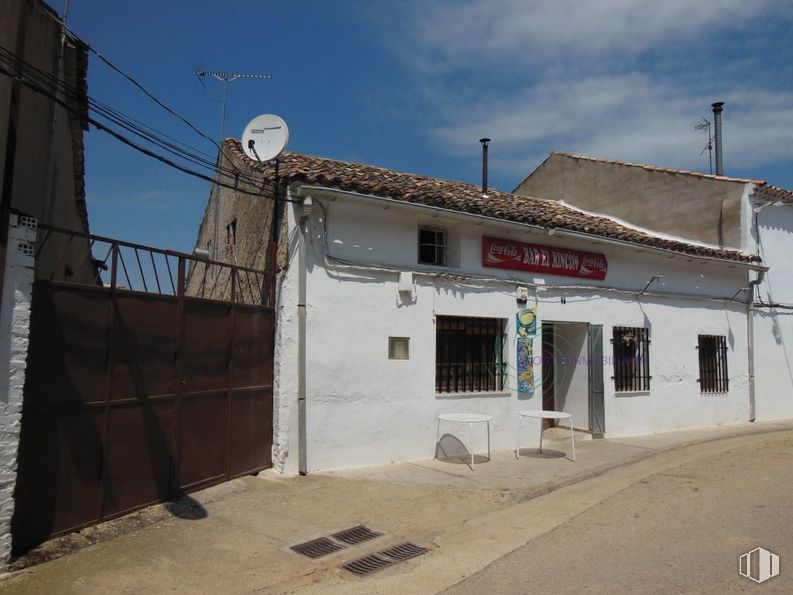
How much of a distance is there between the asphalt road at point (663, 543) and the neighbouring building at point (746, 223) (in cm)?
759

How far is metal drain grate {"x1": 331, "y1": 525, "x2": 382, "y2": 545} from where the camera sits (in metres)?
5.33

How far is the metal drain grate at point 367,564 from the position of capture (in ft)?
15.2

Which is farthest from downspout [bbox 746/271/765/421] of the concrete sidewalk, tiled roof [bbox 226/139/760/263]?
the concrete sidewalk

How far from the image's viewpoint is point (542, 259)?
998 centimetres

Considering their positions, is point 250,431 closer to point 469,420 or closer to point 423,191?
point 469,420

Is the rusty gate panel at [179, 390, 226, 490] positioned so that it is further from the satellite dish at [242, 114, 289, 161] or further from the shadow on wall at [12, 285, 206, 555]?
the satellite dish at [242, 114, 289, 161]

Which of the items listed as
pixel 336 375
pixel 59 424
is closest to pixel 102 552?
pixel 59 424

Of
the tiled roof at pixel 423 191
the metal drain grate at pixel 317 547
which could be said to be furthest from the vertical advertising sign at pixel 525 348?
the metal drain grate at pixel 317 547

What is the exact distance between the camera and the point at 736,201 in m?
13.6

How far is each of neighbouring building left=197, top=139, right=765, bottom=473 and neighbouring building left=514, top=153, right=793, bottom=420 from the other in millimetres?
698

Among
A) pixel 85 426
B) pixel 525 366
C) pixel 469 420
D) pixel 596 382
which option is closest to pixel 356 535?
pixel 85 426

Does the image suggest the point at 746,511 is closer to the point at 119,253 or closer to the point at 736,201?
the point at 119,253

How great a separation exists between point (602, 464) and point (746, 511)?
254cm

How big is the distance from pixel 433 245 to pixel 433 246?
3 cm
